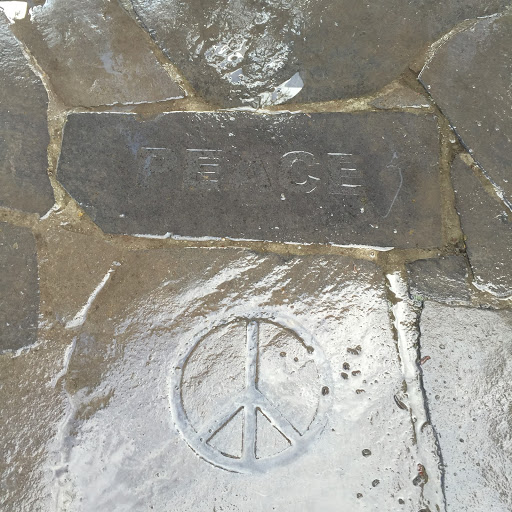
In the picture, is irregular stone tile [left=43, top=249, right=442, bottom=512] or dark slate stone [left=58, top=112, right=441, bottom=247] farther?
dark slate stone [left=58, top=112, right=441, bottom=247]

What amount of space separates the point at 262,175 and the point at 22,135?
1.18 m

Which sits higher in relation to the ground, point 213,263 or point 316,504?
point 213,263

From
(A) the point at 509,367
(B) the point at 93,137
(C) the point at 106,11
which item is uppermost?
(C) the point at 106,11

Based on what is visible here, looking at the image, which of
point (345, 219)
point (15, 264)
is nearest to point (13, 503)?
point (15, 264)

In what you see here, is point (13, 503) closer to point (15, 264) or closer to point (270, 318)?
point (15, 264)

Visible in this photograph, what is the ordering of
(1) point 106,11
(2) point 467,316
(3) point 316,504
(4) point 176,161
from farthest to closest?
(1) point 106,11 → (4) point 176,161 → (2) point 467,316 → (3) point 316,504

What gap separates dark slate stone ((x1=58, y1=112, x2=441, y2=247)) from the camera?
201cm

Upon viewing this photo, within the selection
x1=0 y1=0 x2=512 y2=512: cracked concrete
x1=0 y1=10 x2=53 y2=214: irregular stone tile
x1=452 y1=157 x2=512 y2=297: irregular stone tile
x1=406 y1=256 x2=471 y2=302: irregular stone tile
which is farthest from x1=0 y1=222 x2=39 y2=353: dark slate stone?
x1=452 y1=157 x2=512 y2=297: irregular stone tile

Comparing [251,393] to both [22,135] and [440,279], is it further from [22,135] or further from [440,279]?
[22,135]

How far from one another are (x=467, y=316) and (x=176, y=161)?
1.48 m

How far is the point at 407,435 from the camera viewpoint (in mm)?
1834

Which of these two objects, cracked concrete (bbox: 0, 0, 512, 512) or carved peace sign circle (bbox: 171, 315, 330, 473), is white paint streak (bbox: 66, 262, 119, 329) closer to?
cracked concrete (bbox: 0, 0, 512, 512)

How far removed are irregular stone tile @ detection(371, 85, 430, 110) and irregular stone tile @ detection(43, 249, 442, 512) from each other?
0.79 m

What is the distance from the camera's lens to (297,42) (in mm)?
2184
